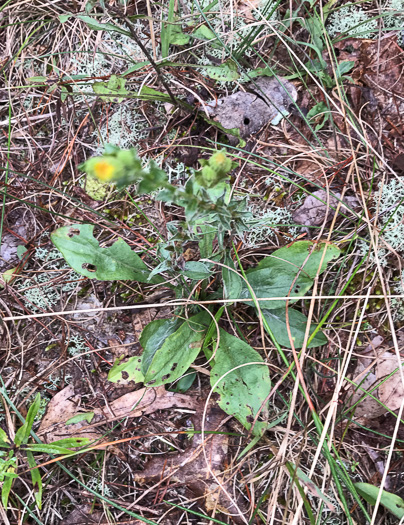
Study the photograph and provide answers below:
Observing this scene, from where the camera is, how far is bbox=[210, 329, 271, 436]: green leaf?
Answer: 183cm

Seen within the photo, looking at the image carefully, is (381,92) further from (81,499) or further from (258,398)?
(81,499)

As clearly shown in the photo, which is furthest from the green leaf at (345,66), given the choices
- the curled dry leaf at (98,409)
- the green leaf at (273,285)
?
the curled dry leaf at (98,409)

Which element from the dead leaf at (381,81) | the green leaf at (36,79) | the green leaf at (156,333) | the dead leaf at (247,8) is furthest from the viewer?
the green leaf at (36,79)

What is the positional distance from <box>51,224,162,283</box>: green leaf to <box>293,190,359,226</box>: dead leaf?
32.9 inches

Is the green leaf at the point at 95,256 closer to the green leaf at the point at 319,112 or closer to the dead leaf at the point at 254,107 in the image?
the dead leaf at the point at 254,107

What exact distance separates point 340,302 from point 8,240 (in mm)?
1945

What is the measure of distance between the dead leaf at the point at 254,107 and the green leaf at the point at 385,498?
1.88 metres

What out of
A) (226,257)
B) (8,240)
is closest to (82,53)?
(8,240)

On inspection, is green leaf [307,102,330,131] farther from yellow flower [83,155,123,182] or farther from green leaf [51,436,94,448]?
green leaf [51,436,94,448]

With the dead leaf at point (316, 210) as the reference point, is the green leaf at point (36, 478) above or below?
below

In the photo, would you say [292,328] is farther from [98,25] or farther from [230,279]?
[98,25]

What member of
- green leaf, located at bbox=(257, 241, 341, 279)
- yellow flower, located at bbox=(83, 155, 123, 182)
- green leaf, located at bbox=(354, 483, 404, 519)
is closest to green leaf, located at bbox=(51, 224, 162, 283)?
green leaf, located at bbox=(257, 241, 341, 279)

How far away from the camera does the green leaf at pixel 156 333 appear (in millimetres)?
1945

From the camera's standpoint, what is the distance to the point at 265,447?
1.95 metres
